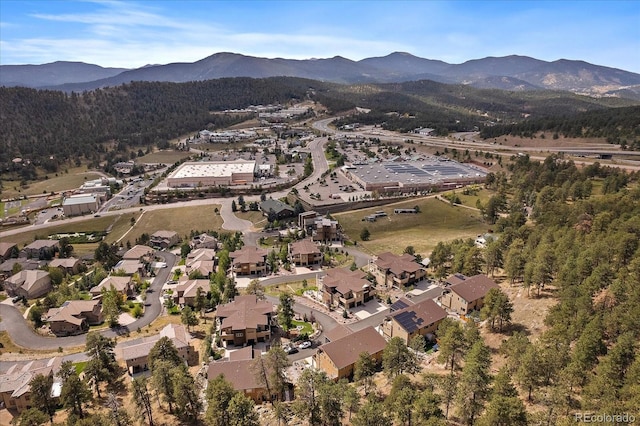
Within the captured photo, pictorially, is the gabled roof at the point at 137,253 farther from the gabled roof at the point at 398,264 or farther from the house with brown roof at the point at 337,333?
the house with brown roof at the point at 337,333

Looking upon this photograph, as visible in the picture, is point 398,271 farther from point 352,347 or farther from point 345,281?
point 352,347

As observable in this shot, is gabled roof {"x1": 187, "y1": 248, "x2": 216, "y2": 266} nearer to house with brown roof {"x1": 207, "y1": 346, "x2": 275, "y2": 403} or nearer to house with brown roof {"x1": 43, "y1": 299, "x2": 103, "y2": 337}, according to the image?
house with brown roof {"x1": 43, "y1": 299, "x2": 103, "y2": 337}

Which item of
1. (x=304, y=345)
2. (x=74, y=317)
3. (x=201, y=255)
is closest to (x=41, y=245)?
(x=201, y=255)

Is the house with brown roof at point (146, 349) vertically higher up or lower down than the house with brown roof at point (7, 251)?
higher up

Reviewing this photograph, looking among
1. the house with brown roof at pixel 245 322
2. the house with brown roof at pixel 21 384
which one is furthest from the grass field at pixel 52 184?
the house with brown roof at pixel 245 322

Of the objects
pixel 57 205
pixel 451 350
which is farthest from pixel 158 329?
pixel 57 205

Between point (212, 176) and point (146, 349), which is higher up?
point (212, 176)

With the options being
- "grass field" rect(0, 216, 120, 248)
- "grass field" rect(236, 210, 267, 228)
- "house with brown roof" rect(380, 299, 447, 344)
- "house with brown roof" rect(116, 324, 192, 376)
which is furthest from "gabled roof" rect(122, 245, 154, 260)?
"house with brown roof" rect(380, 299, 447, 344)
